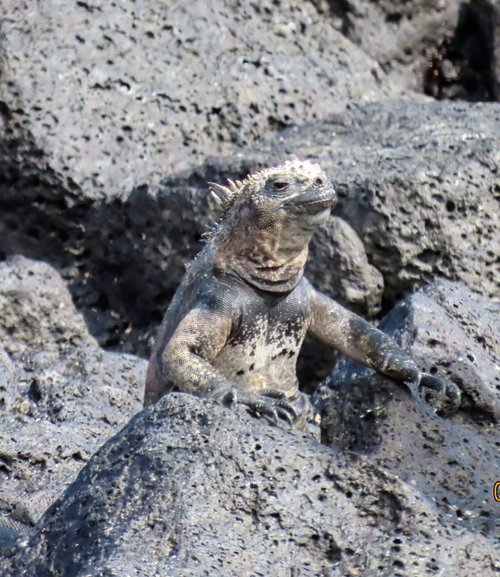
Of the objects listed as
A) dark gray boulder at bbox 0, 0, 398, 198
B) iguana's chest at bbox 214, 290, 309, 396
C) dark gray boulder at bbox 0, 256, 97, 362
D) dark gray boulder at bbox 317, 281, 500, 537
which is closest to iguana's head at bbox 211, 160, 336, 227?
iguana's chest at bbox 214, 290, 309, 396

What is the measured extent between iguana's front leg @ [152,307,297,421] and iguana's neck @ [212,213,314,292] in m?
0.21

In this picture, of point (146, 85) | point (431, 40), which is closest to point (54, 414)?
point (146, 85)

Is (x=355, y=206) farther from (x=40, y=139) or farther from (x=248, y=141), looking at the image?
(x=40, y=139)

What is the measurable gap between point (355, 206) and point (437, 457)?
137 inches

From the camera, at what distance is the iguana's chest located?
5984 mm

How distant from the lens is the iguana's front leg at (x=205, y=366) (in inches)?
200

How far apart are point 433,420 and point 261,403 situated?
1.82 ft

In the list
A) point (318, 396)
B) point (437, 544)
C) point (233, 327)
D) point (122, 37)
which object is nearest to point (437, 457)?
point (437, 544)

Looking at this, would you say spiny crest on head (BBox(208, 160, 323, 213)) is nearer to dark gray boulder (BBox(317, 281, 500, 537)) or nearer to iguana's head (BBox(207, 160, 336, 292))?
iguana's head (BBox(207, 160, 336, 292))

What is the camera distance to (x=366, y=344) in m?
5.86

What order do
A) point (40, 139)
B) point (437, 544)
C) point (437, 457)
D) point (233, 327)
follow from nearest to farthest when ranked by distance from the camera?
point (437, 544), point (437, 457), point (233, 327), point (40, 139)

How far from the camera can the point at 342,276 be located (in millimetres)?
8273

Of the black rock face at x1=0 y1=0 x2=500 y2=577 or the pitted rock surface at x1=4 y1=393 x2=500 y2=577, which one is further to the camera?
the black rock face at x1=0 y1=0 x2=500 y2=577

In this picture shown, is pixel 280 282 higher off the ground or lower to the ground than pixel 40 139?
higher
